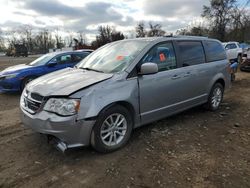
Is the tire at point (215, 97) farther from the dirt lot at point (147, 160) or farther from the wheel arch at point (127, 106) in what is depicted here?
the wheel arch at point (127, 106)

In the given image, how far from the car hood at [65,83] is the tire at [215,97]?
2.97m

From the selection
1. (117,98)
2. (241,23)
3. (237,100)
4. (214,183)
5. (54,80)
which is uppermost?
(241,23)

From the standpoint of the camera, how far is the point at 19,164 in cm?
345

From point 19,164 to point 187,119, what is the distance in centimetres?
345

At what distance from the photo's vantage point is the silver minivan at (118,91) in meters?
3.30

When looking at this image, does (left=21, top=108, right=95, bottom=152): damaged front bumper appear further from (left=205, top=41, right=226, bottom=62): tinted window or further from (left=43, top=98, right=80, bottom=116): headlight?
(left=205, top=41, right=226, bottom=62): tinted window

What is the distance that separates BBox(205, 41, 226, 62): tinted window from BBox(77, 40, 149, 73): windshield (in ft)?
6.32

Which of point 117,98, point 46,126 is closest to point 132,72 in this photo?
point 117,98

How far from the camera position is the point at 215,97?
585 cm

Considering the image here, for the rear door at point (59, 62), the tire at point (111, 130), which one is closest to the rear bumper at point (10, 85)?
the rear door at point (59, 62)

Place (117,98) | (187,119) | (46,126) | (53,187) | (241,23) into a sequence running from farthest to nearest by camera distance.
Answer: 1. (241,23)
2. (187,119)
3. (117,98)
4. (46,126)
5. (53,187)

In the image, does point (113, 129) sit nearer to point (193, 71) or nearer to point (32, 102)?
point (32, 102)

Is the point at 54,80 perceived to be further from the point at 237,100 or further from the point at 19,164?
the point at 237,100

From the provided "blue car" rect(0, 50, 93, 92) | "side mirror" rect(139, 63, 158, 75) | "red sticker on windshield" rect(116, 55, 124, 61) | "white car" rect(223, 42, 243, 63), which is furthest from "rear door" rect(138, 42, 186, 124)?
"white car" rect(223, 42, 243, 63)
